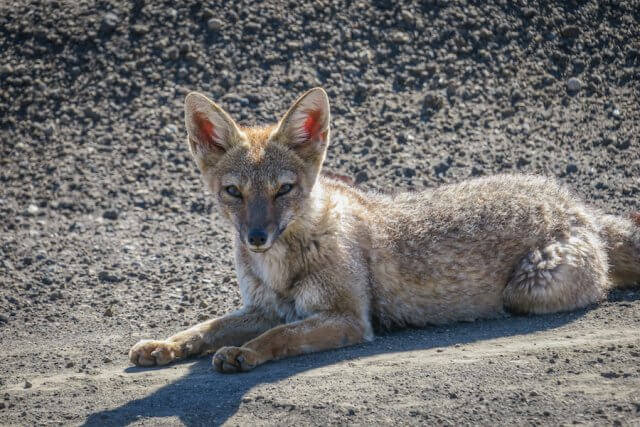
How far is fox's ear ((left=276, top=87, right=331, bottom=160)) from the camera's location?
23.9ft

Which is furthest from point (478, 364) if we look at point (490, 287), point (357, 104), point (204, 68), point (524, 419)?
point (204, 68)

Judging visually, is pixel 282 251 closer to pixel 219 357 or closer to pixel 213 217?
pixel 219 357

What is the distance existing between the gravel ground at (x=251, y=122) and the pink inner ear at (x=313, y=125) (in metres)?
1.90

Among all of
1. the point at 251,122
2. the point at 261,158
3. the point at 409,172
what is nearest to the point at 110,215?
the point at 251,122

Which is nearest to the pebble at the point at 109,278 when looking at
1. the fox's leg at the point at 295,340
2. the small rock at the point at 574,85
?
the fox's leg at the point at 295,340

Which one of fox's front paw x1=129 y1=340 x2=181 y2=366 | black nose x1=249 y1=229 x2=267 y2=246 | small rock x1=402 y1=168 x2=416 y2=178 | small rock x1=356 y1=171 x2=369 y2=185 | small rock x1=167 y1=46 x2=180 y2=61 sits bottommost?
fox's front paw x1=129 y1=340 x2=181 y2=366

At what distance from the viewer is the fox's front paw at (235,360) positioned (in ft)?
21.2

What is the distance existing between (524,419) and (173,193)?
684 cm

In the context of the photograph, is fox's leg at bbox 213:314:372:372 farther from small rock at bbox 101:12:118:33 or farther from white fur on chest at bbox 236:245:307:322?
small rock at bbox 101:12:118:33

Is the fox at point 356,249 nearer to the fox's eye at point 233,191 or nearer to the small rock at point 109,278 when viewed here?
the fox's eye at point 233,191

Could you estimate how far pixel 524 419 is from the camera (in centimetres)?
528

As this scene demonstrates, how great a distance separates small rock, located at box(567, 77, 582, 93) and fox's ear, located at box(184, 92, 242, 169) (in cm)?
678

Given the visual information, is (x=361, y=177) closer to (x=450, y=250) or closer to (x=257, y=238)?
(x=450, y=250)

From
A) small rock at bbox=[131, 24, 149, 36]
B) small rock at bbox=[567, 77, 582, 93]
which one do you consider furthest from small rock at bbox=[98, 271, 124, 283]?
small rock at bbox=[567, 77, 582, 93]
